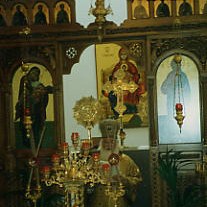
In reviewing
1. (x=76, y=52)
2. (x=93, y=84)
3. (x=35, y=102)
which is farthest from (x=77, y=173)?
(x=93, y=84)

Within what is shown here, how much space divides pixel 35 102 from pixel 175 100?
65.3 inches

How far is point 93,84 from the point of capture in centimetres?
842

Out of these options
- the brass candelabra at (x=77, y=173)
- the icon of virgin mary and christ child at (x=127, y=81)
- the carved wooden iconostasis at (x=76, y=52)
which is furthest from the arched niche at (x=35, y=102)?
the brass candelabra at (x=77, y=173)

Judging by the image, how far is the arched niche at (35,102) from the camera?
701 cm

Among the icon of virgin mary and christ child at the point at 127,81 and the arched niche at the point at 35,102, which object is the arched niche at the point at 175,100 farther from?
the arched niche at the point at 35,102

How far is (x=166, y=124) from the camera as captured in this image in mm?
Answer: 6820

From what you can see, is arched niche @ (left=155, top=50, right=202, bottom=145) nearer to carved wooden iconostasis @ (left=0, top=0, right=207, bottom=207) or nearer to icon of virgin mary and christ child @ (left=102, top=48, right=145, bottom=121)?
carved wooden iconostasis @ (left=0, top=0, right=207, bottom=207)

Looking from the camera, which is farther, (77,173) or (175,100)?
(175,100)

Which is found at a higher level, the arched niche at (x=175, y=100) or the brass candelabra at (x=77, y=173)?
the arched niche at (x=175, y=100)

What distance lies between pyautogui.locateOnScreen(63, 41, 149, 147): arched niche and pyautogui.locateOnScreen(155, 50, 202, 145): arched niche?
4.01ft

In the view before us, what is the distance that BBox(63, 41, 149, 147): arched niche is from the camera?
8.27 metres

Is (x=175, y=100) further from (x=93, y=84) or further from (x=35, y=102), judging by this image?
(x=93, y=84)

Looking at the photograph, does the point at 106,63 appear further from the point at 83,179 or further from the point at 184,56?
the point at 83,179

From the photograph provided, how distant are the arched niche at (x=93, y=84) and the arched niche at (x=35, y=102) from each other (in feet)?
3.52
